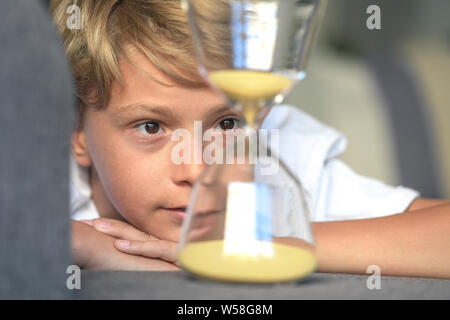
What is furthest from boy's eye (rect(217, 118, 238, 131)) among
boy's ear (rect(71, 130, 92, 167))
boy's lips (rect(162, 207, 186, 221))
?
boy's ear (rect(71, 130, 92, 167))

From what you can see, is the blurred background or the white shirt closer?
the white shirt

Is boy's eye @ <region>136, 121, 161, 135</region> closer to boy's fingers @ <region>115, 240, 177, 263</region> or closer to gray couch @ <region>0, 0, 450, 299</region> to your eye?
boy's fingers @ <region>115, 240, 177, 263</region>

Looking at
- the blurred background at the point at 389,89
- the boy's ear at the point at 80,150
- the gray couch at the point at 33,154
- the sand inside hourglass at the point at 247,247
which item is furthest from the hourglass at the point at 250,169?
the blurred background at the point at 389,89

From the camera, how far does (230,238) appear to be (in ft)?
1.83

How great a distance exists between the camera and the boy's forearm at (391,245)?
736 mm

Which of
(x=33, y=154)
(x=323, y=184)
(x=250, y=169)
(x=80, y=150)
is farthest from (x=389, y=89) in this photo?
(x=33, y=154)

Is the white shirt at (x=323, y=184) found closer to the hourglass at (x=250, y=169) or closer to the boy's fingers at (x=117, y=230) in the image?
the boy's fingers at (x=117, y=230)

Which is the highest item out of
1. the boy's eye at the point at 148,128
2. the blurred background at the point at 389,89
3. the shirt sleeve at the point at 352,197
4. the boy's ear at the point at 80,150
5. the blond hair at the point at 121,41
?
the blurred background at the point at 389,89

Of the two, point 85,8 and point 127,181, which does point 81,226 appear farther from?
point 85,8

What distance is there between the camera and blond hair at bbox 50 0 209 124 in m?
0.86

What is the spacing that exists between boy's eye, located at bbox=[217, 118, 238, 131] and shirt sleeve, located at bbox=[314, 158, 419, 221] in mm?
315

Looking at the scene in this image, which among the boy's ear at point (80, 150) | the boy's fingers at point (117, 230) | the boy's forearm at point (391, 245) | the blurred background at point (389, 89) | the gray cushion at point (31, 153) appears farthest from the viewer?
the blurred background at point (389, 89)

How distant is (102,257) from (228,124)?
0.28 meters
